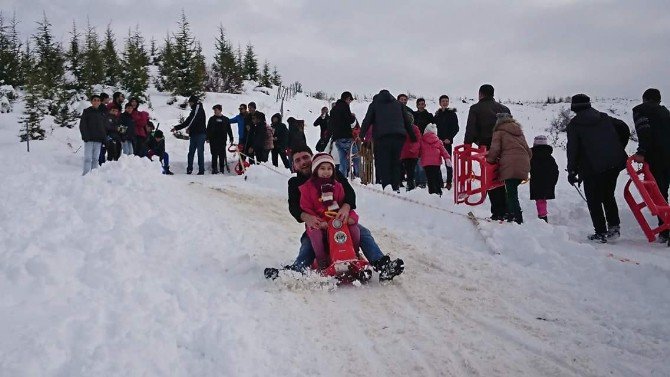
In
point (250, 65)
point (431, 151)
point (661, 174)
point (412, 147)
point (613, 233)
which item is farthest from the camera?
point (250, 65)

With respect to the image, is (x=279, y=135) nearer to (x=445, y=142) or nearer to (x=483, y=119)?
(x=445, y=142)

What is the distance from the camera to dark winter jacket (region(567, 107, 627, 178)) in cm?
638

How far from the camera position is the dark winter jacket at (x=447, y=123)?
11.5 m

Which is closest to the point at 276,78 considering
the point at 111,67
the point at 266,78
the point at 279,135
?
the point at 266,78

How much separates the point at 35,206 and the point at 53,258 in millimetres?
2542

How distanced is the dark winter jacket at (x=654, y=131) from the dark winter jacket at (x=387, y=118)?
344cm

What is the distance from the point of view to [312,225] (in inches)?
181

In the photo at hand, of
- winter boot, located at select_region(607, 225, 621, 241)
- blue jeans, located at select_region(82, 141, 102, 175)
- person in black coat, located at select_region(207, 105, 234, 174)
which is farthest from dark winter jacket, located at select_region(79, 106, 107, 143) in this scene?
winter boot, located at select_region(607, 225, 621, 241)

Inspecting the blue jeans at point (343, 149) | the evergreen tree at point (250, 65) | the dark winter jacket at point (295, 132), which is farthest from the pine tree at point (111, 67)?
the blue jeans at point (343, 149)

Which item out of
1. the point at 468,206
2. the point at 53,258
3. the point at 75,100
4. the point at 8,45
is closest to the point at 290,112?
the point at 75,100

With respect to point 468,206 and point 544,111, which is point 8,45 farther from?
point 544,111

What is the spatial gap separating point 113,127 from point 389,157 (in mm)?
7228

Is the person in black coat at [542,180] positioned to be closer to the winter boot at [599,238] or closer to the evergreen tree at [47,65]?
the winter boot at [599,238]

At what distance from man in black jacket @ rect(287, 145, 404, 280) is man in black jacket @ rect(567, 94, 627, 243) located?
344 cm
